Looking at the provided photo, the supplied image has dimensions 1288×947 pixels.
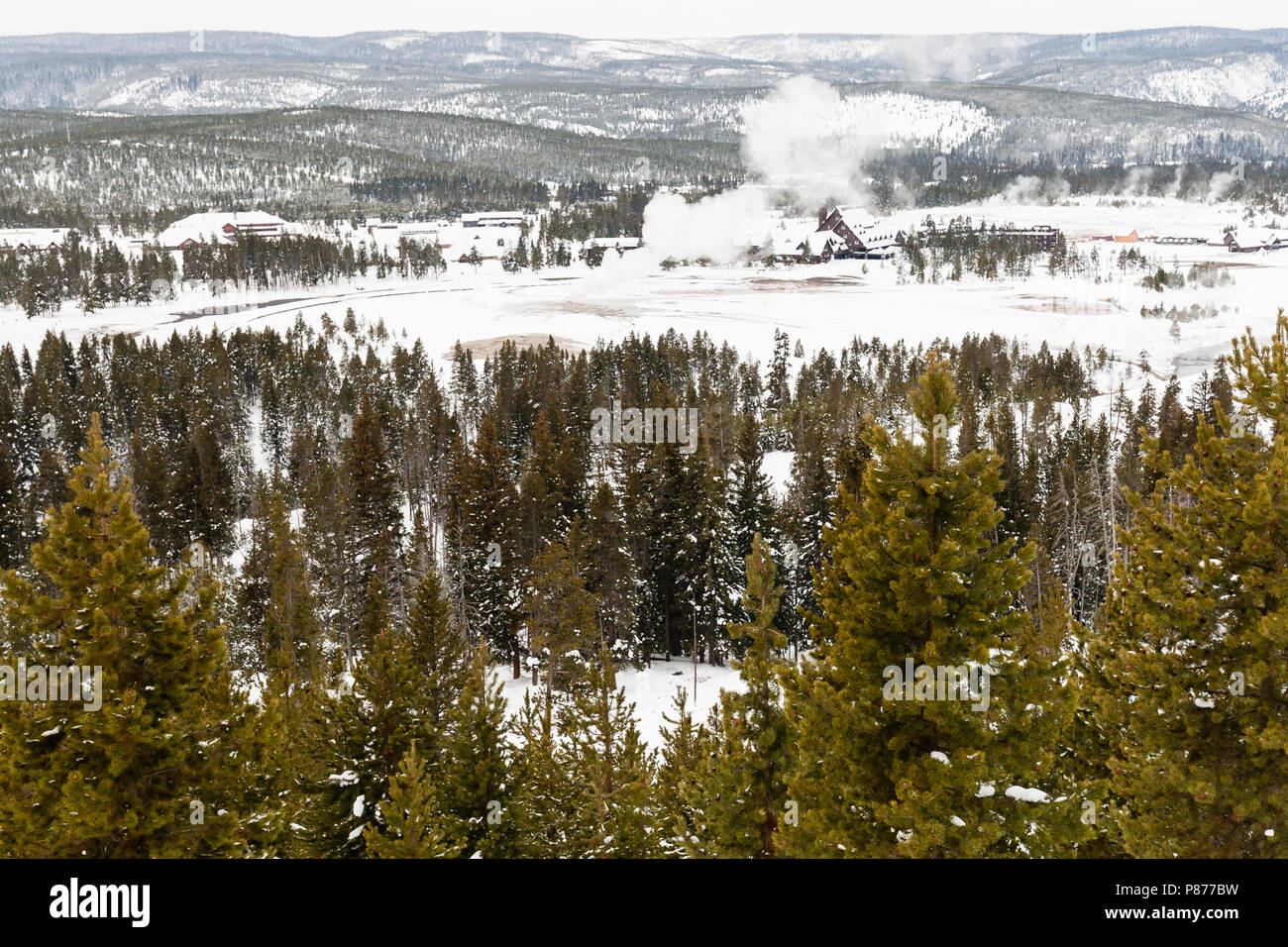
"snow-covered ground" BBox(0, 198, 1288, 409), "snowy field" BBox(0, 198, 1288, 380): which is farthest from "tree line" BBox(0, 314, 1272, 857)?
"snow-covered ground" BBox(0, 198, 1288, 409)

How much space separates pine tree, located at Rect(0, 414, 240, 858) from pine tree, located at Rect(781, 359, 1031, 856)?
8.30m

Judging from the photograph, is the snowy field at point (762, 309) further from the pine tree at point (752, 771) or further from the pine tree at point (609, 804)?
the pine tree at point (752, 771)

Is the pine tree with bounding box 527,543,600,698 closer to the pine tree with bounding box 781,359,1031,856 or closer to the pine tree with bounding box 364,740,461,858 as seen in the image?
the pine tree with bounding box 364,740,461,858

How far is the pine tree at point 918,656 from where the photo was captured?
36.9 feet

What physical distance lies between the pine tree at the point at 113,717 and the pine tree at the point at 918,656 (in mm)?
8303

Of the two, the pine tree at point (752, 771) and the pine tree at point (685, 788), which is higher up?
the pine tree at point (752, 771)

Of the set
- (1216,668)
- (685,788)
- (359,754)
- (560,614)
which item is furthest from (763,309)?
(1216,668)

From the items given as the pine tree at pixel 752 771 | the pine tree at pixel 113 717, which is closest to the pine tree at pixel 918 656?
the pine tree at pixel 752 771

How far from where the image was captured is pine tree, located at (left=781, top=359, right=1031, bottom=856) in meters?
11.2

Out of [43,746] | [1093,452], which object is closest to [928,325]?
[1093,452]

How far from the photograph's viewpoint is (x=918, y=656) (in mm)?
11859
